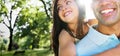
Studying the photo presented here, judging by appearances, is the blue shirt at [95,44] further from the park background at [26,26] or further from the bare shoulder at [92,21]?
the park background at [26,26]

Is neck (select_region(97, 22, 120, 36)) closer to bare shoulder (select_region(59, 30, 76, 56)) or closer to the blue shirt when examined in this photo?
the blue shirt

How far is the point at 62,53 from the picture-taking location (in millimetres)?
1234

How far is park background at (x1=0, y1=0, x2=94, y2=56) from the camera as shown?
21.2 feet

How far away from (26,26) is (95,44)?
22.7 ft

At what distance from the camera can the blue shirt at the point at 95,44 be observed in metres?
1.11

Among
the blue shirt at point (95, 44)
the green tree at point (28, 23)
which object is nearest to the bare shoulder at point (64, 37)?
the blue shirt at point (95, 44)

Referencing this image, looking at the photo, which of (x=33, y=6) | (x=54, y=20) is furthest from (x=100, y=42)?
(x=33, y=6)

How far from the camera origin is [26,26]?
7.96 metres

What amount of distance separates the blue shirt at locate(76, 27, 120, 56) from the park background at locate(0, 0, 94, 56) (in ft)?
16.2

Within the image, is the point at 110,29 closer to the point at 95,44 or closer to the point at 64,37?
the point at 95,44

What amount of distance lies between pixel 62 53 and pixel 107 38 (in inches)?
9.0

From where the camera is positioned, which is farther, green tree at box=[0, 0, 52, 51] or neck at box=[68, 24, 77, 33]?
green tree at box=[0, 0, 52, 51]

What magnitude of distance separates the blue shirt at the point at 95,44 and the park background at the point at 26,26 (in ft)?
16.2

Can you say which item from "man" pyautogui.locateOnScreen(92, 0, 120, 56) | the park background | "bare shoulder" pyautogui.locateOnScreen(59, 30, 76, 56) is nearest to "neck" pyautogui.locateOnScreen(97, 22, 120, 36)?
"man" pyautogui.locateOnScreen(92, 0, 120, 56)
